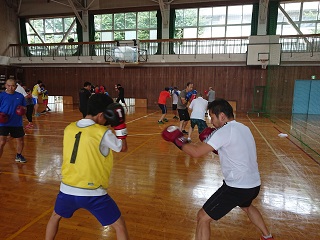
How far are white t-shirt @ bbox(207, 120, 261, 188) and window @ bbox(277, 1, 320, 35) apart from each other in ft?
50.5

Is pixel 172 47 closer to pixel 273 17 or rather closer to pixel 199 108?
pixel 273 17

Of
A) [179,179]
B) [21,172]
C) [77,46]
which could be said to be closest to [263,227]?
[179,179]

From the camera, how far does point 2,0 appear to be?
58.4 feet

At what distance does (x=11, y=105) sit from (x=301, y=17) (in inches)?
628

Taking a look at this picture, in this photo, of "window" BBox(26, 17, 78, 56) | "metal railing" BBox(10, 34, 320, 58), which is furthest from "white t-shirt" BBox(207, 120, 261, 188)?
"window" BBox(26, 17, 78, 56)

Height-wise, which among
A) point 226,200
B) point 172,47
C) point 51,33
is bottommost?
point 226,200

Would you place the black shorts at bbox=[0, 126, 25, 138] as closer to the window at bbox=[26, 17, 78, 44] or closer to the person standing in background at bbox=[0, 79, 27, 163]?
the person standing in background at bbox=[0, 79, 27, 163]

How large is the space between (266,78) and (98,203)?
15090 mm

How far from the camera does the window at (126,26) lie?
16.9m

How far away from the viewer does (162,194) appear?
3604 mm

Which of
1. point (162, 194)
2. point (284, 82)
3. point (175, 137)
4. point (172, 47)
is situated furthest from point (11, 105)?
point (284, 82)

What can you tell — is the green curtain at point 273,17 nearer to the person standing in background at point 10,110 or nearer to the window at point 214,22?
the window at point 214,22

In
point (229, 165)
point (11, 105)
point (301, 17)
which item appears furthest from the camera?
point (301, 17)

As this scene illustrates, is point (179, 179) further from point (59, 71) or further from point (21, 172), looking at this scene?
point (59, 71)
